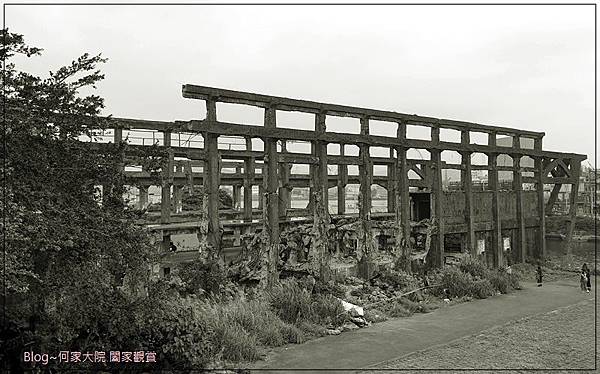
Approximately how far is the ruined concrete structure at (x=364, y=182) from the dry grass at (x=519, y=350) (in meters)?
4.46

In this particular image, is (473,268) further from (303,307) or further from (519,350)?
(303,307)

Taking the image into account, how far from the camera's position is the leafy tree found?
20.1 feet

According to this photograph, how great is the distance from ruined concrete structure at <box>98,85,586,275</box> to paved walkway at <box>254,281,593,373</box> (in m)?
2.83

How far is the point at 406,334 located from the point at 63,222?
669 centimetres

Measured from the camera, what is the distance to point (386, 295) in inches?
509

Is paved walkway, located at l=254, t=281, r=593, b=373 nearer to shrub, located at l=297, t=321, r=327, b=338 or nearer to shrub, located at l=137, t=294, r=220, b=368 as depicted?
shrub, located at l=297, t=321, r=327, b=338

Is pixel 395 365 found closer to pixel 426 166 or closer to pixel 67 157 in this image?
pixel 67 157

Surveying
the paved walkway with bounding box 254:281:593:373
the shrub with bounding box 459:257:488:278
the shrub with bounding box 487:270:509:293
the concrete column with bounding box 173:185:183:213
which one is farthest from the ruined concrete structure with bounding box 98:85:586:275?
the paved walkway with bounding box 254:281:593:373

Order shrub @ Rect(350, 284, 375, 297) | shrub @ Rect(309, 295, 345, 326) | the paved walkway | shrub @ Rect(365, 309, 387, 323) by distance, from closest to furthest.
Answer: the paved walkway → shrub @ Rect(309, 295, 345, 326) → shrub @ Rect(365, 309, 387, 323) → shrub @ Rect(350, 284, 375, 297)

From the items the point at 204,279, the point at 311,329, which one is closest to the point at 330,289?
the point at 311,329

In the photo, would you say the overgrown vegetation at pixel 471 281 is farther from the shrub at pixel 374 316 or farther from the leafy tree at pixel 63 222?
the leafy tree at pixel 63 222

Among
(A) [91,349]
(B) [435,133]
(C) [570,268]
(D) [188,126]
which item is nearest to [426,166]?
A: (B) [435,133]

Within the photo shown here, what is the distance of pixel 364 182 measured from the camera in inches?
562

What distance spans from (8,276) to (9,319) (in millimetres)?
1191
